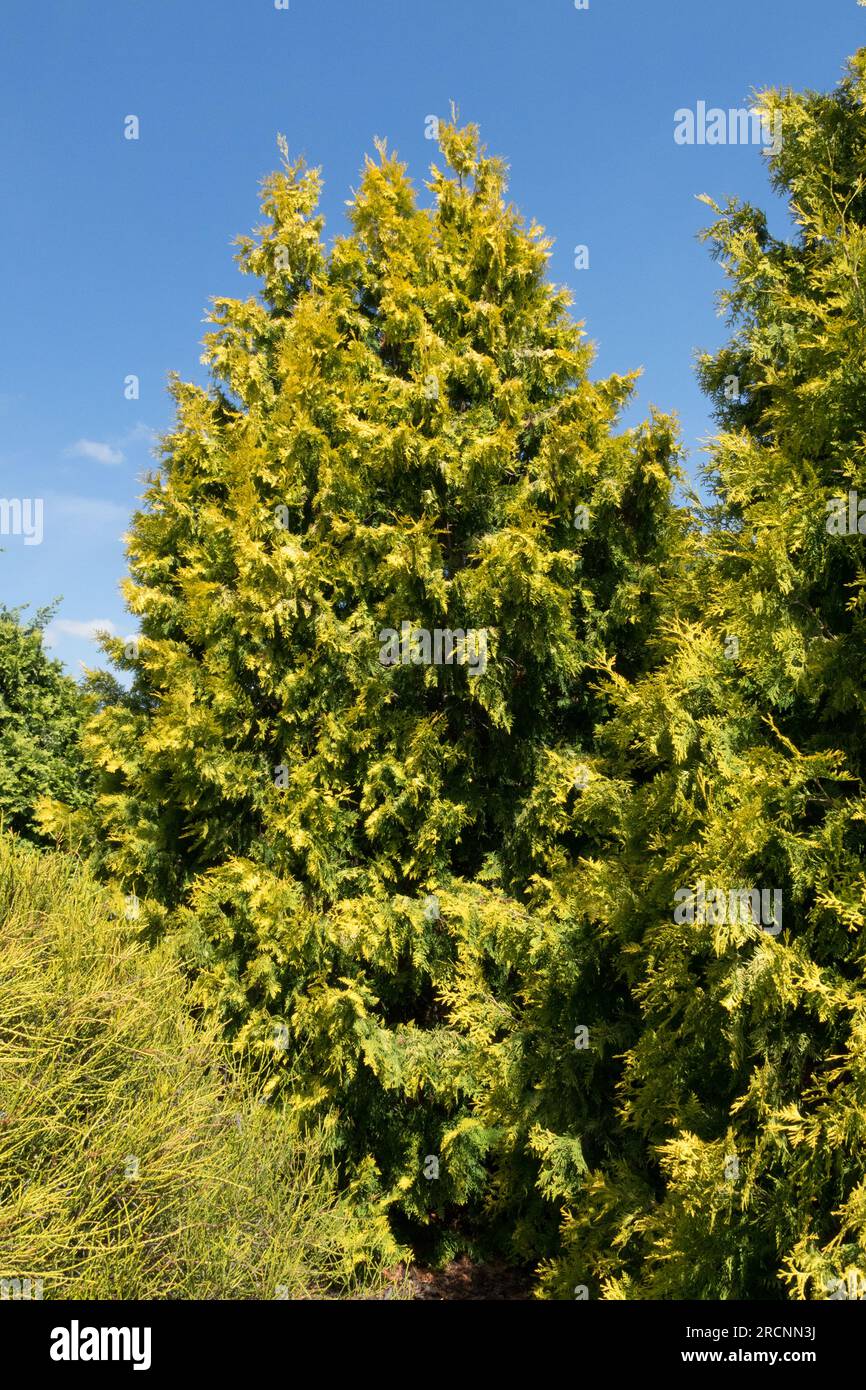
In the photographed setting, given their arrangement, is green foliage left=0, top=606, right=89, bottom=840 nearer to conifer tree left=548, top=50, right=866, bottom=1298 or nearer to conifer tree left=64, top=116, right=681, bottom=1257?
conifer tree left=64, top=116, right=681, bottom=1257

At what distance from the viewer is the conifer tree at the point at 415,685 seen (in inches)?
266

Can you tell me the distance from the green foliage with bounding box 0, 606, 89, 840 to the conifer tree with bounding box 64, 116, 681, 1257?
10.7ft

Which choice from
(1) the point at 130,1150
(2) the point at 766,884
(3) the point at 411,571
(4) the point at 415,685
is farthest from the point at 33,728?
(2) the point at 766,884

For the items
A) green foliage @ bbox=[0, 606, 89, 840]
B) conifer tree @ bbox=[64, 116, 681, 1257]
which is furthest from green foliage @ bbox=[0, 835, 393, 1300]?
green foliage @ bbox=[0, 606, 89, 840]

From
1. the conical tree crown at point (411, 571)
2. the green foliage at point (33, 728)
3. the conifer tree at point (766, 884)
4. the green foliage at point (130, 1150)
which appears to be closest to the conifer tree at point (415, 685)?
the conical tree crown at point (411, 571)

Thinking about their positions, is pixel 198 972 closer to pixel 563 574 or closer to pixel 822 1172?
pixel 563 574

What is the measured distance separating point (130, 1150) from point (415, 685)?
4364 mm

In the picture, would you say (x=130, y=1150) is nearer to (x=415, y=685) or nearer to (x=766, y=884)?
(x=766, y=884)

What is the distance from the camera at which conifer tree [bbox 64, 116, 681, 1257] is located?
22.2 ft

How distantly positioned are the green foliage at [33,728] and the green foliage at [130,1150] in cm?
476

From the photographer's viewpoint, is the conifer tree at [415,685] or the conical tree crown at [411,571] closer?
the conifer tree at [415,685]

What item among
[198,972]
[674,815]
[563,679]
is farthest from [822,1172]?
[198,972]

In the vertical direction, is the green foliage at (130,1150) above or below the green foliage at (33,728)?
below

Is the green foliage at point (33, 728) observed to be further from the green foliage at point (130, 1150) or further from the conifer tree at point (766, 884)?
the conifer tree at point (766, 884)
